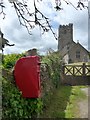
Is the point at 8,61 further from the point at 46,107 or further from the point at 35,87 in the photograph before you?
the point at 35,87

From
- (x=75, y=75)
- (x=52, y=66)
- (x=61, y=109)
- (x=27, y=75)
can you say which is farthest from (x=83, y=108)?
(x=75, y=75)

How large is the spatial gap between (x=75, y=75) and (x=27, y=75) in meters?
14.8

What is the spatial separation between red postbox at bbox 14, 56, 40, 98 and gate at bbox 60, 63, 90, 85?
1336cm

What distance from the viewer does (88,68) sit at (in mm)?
21328

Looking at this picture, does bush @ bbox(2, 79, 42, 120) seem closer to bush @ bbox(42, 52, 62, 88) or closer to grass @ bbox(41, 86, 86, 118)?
grass @ bbox(41, 86, 86, 118)

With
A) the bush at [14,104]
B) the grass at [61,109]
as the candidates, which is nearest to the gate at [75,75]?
the grass at [61,109]

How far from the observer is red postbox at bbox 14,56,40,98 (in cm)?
599

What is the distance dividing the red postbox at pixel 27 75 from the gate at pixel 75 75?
1336cm

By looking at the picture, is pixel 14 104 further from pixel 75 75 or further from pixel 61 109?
pixel 75 75

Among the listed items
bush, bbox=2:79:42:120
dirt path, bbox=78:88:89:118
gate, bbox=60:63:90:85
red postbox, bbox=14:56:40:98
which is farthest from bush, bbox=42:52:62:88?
red postbox, bbox=14:56:40:98

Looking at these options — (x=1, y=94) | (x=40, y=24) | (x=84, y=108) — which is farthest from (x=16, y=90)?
(x=84, y=108)

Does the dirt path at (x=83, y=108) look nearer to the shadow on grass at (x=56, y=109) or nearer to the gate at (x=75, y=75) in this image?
the shadow on grass at (x=56, y=109)

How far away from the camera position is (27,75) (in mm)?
5973

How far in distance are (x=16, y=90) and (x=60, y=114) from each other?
292cm
